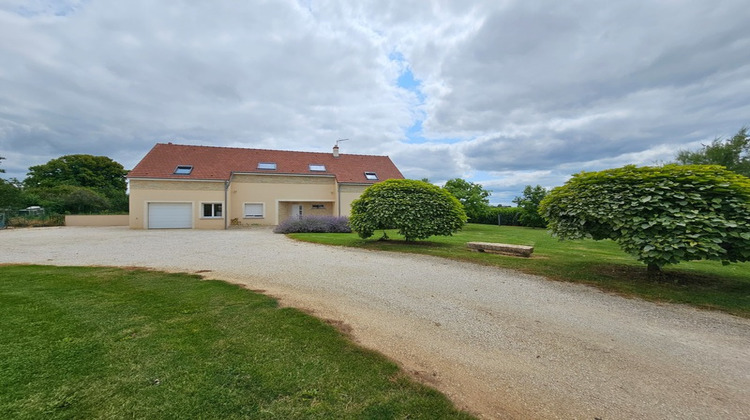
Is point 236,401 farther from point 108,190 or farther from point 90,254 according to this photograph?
point 108,190

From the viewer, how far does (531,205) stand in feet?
78.7

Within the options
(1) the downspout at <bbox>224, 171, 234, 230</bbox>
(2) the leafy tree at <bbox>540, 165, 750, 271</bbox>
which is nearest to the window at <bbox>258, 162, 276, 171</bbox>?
(1) the downspout at <bbox>224, 171, 234, 230</bbox>

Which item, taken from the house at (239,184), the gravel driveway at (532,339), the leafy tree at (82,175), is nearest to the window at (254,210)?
the house at (239,184)

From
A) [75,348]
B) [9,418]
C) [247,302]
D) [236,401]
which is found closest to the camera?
[9,418]

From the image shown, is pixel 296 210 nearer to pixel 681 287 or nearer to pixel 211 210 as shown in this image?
pixel 211 210

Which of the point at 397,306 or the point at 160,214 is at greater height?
→ the point at 160,214

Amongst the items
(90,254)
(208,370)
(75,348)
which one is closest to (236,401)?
(208,370)

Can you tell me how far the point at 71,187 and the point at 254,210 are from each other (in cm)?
2269

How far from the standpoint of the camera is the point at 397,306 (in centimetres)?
469

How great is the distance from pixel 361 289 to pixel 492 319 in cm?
227

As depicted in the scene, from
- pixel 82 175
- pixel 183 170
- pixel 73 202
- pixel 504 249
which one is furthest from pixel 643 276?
pixel 82 175

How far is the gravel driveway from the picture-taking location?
245 cm

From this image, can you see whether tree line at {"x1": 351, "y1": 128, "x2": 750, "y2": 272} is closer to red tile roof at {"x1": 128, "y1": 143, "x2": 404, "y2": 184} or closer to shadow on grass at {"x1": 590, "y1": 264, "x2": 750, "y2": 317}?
shadow on grass at {"x1": 590, "y1": 264, "x2": 750, "y2": 317}

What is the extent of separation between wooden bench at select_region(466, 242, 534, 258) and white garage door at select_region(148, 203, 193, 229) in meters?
18.7
